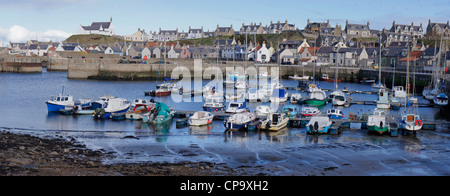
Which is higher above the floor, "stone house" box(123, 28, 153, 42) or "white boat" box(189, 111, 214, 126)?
"stone house" box(123, 28, 153, 42)

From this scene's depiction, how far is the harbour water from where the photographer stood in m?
20.5

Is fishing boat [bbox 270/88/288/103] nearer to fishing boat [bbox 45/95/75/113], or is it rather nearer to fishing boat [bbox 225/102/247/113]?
fishing boat [bbox 225/102/247/113]

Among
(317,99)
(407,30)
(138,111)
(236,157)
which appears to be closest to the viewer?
(236,157)

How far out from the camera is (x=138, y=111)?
115ft

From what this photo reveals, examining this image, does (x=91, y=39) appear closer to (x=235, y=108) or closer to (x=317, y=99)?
(x=317, y=99)

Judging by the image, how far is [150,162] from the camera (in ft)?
66.7

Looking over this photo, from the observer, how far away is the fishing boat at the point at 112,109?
34.1 meters

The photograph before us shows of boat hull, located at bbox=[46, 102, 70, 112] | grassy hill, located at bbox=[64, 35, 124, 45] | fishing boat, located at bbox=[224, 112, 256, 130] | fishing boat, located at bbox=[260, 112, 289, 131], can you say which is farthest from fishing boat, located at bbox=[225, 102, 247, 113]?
grassy hill, located at bbox=[64, 35, 124, 45]

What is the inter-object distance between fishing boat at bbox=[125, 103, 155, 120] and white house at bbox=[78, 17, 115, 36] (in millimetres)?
119159

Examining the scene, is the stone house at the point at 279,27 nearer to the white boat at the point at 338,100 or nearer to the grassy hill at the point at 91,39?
the grassy hill at the point at 91,39

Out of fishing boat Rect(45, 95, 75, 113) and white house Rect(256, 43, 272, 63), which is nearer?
fishing boat Rect(45, 95, 75, 113)

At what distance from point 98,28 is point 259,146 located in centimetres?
13292

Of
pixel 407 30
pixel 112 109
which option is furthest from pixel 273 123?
pixel 407 30

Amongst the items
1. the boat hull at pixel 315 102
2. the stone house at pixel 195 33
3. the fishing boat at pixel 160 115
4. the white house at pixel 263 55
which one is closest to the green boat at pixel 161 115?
the fishing boat at pixel 160 115
